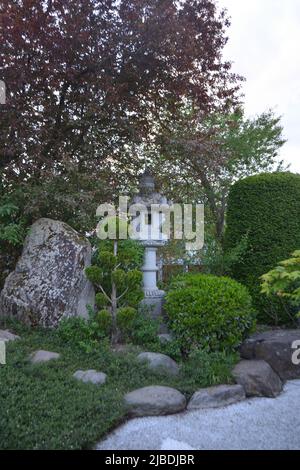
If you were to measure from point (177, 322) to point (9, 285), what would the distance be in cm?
208

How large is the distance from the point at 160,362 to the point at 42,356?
3.65ft

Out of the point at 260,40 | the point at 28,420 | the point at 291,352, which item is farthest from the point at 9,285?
the point at 260,40

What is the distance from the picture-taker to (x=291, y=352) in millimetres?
3867

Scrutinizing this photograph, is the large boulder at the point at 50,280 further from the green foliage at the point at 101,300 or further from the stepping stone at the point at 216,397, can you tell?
the stepping stone at the point at 216,397

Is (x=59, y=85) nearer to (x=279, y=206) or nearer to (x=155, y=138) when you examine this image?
(x=155, y=138)

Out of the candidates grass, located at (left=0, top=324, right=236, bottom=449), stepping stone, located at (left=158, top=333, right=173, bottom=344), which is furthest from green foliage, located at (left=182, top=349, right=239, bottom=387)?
stepping stone, located at (left=158, top=333, right=173, bottom=344)

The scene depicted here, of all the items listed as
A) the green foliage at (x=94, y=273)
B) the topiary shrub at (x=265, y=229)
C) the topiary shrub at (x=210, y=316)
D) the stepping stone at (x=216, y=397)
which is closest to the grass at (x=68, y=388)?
the stepping stone at (x=216, y=397)

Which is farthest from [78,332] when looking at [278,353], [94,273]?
[278,353]

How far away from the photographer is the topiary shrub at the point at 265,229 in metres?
5.09

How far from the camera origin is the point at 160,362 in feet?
12.0

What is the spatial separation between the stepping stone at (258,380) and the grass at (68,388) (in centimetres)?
11

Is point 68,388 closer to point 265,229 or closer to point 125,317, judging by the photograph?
point 125,317

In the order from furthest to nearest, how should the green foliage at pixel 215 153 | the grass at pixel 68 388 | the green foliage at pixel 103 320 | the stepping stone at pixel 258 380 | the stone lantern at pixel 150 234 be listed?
the green foliage at pixel 215 153
the stone lantern at pixel 150 234
the green foliage at pixel 103 320
the stepping stone at pixel 258 380
the grass at pixel 68 388

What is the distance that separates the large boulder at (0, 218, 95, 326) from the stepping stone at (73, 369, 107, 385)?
3.55 ft
